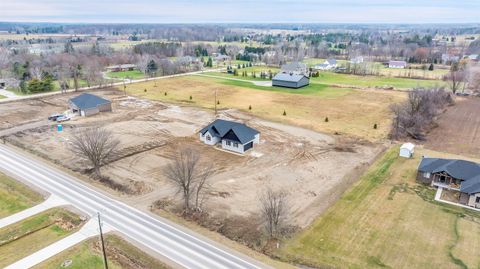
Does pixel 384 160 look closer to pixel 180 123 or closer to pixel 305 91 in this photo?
pixel 180 123

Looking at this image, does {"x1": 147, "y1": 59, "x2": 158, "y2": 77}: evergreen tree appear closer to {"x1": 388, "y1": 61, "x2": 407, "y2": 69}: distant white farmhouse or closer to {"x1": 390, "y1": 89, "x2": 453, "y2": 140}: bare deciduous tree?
{"x1": 390, "y1": 89, "x2": 453, "y2": 140}: bare deciduous tree

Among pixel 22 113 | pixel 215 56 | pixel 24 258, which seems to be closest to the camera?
pixel 24 258

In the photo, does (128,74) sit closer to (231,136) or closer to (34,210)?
(231,136)

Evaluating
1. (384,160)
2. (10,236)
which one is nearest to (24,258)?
(10,236)

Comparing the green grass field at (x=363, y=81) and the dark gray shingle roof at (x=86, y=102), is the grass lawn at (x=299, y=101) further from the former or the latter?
the dark gray shingle roof at (x=86, y=102)

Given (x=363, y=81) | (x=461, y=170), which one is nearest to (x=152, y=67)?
(x=363, y=81)

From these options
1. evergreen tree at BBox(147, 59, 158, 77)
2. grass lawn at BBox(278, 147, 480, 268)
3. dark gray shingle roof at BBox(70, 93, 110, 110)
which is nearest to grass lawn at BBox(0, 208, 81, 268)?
grass lawn at BBox(278, 147, 480, 268)
